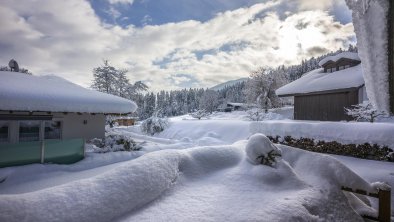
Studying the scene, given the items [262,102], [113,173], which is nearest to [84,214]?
[113,173]

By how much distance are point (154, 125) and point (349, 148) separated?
729 inches

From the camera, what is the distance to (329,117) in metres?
18.1

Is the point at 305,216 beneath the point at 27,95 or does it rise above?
beneath

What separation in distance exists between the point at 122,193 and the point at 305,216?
7.68ft

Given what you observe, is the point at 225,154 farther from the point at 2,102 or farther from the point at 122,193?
the point at 2,102

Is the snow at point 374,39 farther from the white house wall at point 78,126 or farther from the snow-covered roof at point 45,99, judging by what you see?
the white house wall at point 78,126

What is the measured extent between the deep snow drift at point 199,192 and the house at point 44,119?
8.40 meters

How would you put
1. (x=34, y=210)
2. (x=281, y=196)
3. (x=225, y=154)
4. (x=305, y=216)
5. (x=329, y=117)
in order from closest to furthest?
1. (x=34, y=210)
2. (x=305, y=216)
3. (x=281, y=196)
4. (x=225, y=154)
5. (x=329, y=117)

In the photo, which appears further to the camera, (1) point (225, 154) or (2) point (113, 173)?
(1) point (225, 154)

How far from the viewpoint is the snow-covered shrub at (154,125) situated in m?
25.4

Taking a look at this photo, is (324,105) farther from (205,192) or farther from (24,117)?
(24,117)

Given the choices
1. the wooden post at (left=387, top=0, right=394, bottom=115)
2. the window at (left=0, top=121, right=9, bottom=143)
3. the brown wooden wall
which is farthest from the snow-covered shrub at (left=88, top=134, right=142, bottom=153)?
the brown wooden wall

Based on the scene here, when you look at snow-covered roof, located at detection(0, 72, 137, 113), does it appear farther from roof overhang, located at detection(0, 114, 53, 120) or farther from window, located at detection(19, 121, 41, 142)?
window, located at detection(19, 121, 41, 142)

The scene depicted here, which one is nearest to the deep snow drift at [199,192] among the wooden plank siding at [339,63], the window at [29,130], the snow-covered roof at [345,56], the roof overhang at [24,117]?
the roof overhang at [24,117]
